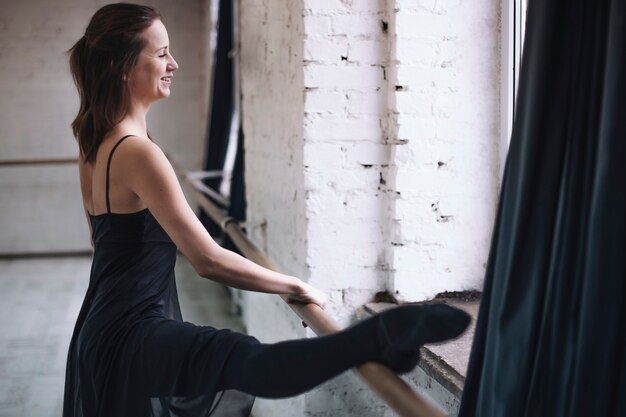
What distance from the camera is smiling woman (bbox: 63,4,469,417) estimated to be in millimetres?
1392

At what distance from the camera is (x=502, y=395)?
117cm

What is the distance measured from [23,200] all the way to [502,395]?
22.8ft

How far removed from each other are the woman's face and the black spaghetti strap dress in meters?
0.14

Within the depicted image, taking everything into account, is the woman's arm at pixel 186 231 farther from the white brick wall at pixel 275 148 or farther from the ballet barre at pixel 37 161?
the ballet barre at pixel 37 161

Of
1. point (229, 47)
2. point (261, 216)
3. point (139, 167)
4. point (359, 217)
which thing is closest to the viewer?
point (139, 167)

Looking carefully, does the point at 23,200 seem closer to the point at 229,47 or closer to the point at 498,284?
the point at 229,47

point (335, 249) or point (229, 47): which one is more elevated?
point (229, 47)

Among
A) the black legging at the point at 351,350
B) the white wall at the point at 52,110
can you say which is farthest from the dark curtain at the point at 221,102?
the black legging at the point at 351,350

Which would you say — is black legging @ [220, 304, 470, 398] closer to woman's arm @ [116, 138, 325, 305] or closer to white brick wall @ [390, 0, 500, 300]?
woman's arm @ [116, 138, 325, 305]

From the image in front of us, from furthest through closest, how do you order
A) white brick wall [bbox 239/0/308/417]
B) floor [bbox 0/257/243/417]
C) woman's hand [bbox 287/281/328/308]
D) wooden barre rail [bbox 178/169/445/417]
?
floor [bbox 0/257/243/417] → white brick wall [bbox 239/0/308/417] → woman's hand [bbox 287/281/328/308] → wooden barre rail [bbox 178/169/445/417]

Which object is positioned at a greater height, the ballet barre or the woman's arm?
the woman's arm

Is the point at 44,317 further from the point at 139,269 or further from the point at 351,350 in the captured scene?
the point at 351,350

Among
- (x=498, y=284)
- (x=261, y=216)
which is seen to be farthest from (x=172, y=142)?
(x=498, y=284)

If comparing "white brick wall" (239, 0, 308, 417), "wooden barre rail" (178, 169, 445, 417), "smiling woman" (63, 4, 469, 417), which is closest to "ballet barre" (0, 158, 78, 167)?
"white brick wall" (239, 0, 308, 417)
